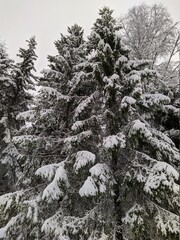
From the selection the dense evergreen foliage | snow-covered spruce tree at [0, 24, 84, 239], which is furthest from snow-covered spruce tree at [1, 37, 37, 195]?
the dense evergreen foliage

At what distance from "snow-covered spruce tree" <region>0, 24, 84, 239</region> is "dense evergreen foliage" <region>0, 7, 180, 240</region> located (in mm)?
33

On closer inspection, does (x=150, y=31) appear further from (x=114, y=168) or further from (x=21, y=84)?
(x=114, y=168)

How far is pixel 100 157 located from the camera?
25.6 feet

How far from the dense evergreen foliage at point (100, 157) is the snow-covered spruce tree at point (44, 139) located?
1.3 inches

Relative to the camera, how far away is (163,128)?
909 cm

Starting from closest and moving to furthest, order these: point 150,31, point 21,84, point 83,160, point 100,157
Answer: point 83,160, point 100,157, point 21,84, point 150,31

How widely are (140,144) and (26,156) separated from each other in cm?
402

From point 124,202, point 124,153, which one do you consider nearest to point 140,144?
point 124,153

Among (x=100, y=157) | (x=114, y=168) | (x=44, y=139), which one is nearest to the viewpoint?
(x=114, y=168)

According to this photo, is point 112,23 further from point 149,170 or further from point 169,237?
point 169,237

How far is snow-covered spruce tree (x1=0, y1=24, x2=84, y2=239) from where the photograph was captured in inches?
304

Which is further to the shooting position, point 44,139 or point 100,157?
point 44,139

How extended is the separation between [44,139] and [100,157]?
217cm

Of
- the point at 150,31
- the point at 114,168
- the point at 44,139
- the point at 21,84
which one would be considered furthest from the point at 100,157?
the point at 150,31
